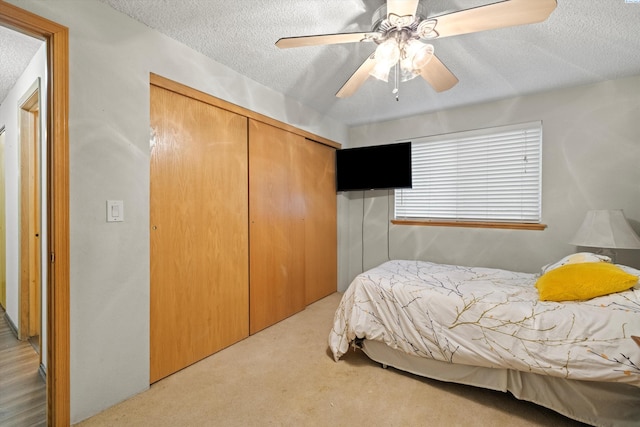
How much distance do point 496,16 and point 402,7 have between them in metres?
0.42

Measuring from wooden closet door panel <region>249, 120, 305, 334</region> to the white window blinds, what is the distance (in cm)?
145

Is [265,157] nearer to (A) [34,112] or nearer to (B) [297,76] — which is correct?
(B) [297,76]

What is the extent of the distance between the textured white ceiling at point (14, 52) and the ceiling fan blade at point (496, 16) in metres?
2.55

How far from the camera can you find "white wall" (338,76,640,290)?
250cm

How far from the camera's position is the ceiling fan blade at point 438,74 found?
1.66 metres

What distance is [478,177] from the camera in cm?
322

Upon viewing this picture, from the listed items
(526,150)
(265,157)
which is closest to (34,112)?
(265,157)

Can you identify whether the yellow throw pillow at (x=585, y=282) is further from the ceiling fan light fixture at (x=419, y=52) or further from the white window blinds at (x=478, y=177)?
the ceiling fan light fixture at (x=419, y=52)

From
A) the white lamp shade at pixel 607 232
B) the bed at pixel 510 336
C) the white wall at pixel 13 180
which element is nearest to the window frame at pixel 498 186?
the white lamp shade at pixel 607 232

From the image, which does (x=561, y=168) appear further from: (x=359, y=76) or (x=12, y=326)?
(x=12, y=326)

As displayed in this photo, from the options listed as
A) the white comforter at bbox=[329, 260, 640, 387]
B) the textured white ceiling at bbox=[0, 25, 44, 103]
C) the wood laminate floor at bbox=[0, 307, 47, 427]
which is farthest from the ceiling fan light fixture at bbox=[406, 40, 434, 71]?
the wood laminate floor at bbox=[0, 307, 47, 427]

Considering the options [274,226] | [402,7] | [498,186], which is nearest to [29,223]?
Result: [274,226]

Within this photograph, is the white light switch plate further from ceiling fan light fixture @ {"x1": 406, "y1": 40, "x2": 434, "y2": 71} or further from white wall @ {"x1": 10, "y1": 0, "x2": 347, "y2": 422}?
ceiling fan light fixture @ {"x1": 406, "y1": 40, "x2": 434, "y2": 71}

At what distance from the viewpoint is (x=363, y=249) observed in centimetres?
395
